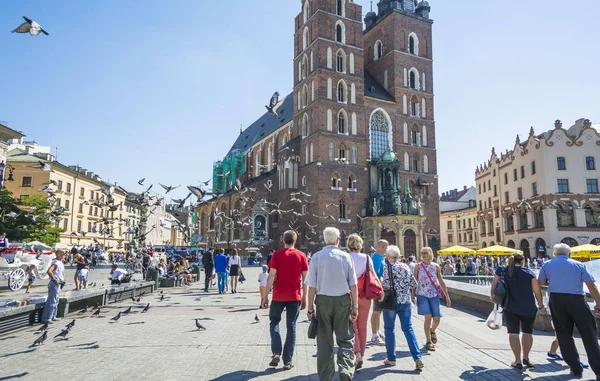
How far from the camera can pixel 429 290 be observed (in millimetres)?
6641

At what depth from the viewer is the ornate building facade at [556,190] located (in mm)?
40219

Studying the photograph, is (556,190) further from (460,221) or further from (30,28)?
(30,28)

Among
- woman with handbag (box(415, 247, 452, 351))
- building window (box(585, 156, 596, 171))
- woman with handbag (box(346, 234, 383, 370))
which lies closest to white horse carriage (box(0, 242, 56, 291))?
woman with handbag (box(346, 234, 383, 370))

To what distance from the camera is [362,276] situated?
5.61 m

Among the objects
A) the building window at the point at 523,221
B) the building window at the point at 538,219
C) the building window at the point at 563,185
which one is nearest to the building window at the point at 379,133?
the building window at the point at 538,219

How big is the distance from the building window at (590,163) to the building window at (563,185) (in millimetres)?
2718

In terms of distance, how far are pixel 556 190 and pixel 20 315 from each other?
45.6 m

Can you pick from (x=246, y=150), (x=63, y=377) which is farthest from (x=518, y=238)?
(x=63, y=377)

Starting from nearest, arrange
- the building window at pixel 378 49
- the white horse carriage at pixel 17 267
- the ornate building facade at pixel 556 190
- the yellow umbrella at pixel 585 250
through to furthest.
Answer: the white horse carriage at pixel 17 267 → the yellow umbrella at pixel 585 250 → the ornate building facade at pixel 556 190 → the building window at pixel 378 49

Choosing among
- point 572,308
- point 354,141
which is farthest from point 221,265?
point 354,141

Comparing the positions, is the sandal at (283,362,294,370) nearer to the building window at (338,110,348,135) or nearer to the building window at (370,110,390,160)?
the building window at (338,110,348,135)

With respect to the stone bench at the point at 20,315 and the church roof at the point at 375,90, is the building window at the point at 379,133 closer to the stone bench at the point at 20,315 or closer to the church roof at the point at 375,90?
the church roof at the point at 375,90

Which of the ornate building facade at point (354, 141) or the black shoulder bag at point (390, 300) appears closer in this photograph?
the black shoulder bag at point (390, 300)

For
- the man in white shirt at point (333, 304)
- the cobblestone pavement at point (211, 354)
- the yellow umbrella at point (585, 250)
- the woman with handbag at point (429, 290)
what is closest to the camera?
the man in white shirt at point (333, 304)
